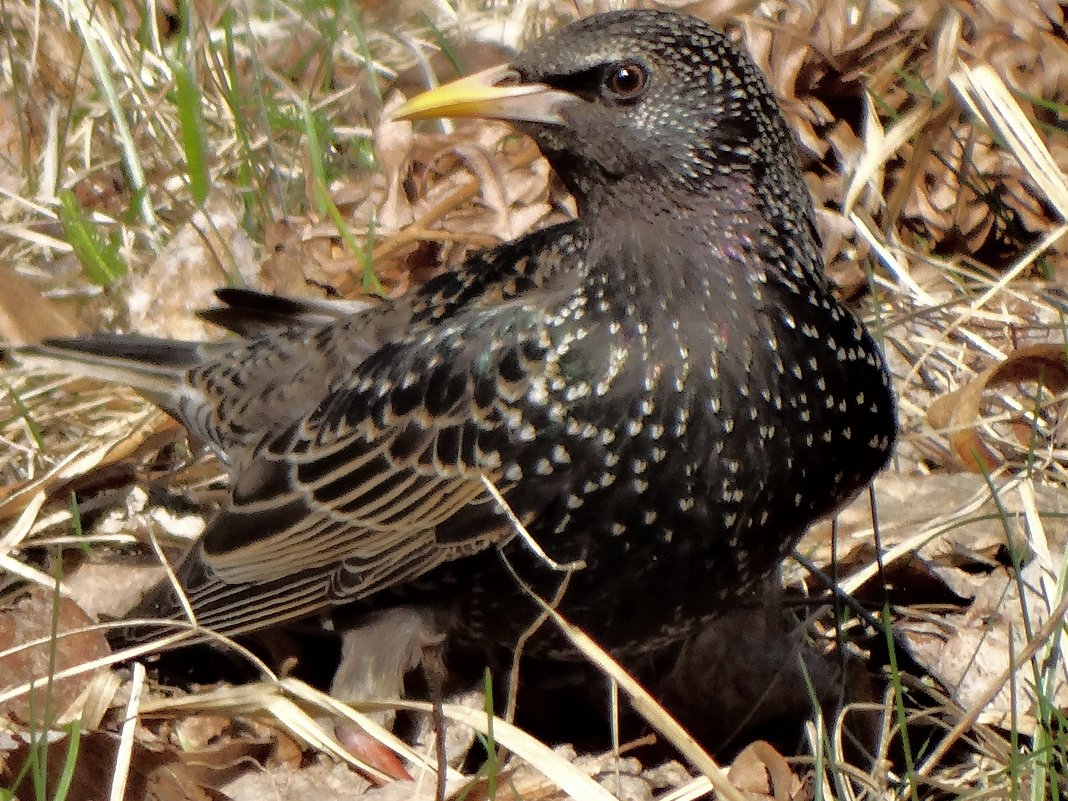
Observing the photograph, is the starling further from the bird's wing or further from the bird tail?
the bird tail

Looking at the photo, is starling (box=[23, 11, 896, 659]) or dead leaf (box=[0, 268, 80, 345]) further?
dead leaf (box=[0, 268, 80, 345])

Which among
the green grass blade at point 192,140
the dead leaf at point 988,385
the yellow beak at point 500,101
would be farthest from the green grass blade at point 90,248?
the dead leaf at point 988,385

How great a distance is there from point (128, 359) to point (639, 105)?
1.45 metres

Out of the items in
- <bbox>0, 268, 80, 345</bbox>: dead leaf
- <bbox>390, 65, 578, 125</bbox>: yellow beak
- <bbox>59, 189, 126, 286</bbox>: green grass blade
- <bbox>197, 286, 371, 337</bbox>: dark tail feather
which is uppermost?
<bbox>390, 65, 578, 125</bbox>: yellow beak

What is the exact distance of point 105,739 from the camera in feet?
9.25

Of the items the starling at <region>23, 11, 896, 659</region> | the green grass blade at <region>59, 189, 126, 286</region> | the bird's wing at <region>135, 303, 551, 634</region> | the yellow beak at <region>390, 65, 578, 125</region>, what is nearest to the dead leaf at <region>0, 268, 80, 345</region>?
the green grass blade at <region>59, 189, 126, 286</region>

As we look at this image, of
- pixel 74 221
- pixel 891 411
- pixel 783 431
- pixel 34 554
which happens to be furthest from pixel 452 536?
pixel 74 221

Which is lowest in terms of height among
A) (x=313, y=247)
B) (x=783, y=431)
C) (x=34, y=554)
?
(x=34, y=554)

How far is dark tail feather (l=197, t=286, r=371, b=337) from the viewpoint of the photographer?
3623 millimetres

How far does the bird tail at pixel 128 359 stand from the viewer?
3.61 metres

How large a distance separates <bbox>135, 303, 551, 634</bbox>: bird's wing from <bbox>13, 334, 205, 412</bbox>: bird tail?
0.41 meters

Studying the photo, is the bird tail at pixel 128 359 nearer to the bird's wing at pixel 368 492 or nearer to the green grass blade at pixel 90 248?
the bird's wing at pixel 368 492

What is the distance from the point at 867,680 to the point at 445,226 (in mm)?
1738

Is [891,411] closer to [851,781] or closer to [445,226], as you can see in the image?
[851,781]
